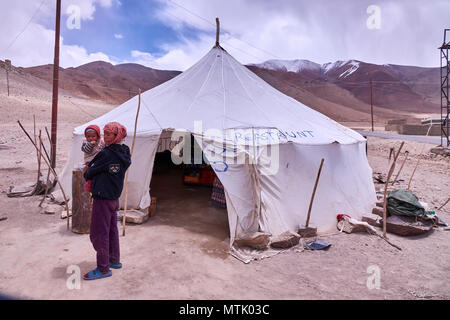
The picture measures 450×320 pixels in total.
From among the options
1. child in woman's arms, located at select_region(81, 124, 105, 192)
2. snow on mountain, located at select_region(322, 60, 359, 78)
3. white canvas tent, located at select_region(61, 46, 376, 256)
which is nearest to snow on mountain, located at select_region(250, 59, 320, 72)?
snow on mountain, located at select_region(322, 60, 359, 78)

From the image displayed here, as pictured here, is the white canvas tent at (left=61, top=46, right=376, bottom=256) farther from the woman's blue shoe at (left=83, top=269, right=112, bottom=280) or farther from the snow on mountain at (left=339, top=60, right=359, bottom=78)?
the snow on mountain at (left=339, top=60, right=359, bottom=78)

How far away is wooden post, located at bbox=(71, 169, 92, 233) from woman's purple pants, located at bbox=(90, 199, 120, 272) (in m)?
1.38

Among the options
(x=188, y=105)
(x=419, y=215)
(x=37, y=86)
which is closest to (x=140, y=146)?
(x=188, y=105)

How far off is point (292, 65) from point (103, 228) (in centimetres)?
8380

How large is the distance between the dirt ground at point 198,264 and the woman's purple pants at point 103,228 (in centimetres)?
24

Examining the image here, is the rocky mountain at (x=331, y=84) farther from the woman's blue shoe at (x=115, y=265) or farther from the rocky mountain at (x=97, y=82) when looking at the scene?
the woman's blue shoe at (x=115, y=265)

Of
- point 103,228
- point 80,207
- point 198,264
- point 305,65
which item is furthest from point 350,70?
point 103,228

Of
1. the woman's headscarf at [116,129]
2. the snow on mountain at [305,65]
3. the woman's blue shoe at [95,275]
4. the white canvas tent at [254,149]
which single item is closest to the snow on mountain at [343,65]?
the snow on mountain at [305,65]

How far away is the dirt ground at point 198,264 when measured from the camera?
2.88 m

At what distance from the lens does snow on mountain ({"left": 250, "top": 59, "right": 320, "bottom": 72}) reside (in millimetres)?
77037

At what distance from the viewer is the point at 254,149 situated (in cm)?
437

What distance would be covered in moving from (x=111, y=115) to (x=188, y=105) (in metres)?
1.73

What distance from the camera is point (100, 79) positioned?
48.7m
